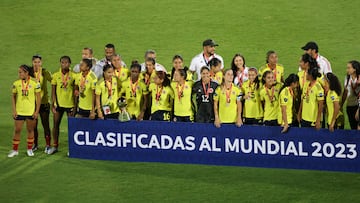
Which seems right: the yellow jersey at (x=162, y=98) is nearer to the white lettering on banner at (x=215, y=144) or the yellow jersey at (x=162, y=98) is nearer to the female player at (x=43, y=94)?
the white lettering on banner at (x=215, y=144)

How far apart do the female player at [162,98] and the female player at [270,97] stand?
1.39 m

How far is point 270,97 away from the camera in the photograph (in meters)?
12.9

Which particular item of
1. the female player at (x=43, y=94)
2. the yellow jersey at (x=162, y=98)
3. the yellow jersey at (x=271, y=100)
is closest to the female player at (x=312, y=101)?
the yellow jersey at (x=271, y=100)

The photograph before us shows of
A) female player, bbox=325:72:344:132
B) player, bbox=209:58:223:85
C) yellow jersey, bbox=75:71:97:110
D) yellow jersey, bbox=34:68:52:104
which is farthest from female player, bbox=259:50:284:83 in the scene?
yellow jersey, bbox=34:68:52:104

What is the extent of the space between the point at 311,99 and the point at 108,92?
305 cm

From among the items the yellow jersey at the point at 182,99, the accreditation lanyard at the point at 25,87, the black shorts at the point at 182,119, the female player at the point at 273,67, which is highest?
the female player at the point at 273,67

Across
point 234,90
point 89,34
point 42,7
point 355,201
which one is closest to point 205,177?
point 234,90

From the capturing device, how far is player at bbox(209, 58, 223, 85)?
13773 mm

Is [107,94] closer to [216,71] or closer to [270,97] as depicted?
[216,71]

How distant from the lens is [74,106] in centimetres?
1380

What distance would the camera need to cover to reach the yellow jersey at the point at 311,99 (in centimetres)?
1258

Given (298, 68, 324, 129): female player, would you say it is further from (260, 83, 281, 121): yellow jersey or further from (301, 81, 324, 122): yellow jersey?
(260, 83, 281, 121): yellow jersey

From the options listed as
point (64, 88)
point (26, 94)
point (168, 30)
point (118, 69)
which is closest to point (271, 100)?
point (118, 69)

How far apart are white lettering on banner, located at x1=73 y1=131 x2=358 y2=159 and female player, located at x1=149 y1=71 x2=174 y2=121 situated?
1.24 ft
